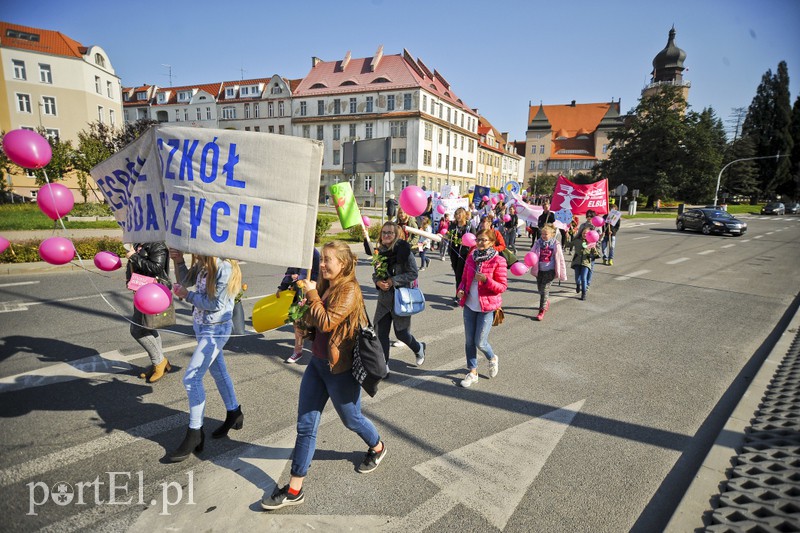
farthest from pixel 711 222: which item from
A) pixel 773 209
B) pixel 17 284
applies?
pixel 773 209

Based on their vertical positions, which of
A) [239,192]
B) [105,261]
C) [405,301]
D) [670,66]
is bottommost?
[405,301]

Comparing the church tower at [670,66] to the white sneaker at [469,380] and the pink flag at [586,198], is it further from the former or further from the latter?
the white sneaker at [469,380]

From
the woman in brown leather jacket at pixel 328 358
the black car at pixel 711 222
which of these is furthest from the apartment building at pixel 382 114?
the woman in brown leather jacket at pixel 328 358

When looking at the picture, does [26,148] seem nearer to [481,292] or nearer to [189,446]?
[189,446]

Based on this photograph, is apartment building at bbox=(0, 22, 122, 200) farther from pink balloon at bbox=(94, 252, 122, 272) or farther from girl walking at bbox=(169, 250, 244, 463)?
girl walking at bbox=(169, 250, 244, 463)

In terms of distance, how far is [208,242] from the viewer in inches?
118

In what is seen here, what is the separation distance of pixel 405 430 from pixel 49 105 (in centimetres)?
5243

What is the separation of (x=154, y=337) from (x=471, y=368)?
11.7 ft

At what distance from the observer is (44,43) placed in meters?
40.1

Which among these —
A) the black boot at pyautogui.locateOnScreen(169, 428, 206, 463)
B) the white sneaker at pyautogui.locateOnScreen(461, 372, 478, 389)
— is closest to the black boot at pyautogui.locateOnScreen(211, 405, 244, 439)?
the black boot at pyautogui.locateOnScreen(169, 428, 206, 463)

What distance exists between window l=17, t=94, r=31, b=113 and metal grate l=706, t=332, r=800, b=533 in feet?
179

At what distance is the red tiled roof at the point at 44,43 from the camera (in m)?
38.3

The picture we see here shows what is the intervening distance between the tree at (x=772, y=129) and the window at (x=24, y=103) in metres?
99.1

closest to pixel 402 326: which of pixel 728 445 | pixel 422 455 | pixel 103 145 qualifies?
pixel 422 455
